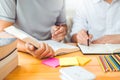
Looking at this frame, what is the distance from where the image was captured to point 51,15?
1.64 m

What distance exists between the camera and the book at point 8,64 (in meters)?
0.85

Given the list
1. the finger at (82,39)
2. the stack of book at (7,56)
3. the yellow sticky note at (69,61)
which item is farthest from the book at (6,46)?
the finger at (82,39)

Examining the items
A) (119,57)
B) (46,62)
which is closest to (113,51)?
(119,57)

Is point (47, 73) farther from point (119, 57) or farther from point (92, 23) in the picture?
point (92, 23)

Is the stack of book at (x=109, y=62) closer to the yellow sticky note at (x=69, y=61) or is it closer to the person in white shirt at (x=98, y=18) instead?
the yellow sticky note at (x=69, y=61)

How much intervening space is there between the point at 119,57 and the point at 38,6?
0.75 metres

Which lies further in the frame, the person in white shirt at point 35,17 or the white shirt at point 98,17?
the white shirt at point 98,17

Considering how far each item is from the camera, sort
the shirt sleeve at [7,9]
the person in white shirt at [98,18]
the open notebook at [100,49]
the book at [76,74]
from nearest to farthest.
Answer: the book at [76,74] < the open notebook at [100,49] < the shirt sleeve at [7,9] < the person in white shirt at [98,18]

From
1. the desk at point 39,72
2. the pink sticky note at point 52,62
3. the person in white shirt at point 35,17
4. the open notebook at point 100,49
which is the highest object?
the person in white shirt at point 35,17

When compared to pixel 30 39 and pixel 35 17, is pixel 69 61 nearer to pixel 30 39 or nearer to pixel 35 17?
pixel 30 39

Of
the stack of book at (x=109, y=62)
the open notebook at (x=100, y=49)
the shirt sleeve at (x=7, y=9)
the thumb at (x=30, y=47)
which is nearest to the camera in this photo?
the stack of book at (x=109, y=62)

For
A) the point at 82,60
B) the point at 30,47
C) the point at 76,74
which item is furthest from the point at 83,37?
the point at 76,74

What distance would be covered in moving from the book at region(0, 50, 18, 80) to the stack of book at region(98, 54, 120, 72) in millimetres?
424

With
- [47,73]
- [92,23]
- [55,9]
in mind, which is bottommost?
[47,73]
